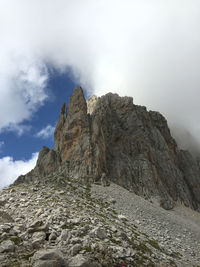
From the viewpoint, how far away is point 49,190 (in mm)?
37375

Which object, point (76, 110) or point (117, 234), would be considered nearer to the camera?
point (117, 234)

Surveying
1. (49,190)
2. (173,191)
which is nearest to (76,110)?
(49,190)

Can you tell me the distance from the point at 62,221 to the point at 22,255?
708 cm

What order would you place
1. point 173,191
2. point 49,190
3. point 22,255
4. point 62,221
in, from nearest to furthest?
point 22,255, point 62,221, point 49,190, point 173,191

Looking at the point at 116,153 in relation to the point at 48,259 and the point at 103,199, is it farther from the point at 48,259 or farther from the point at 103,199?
the point at 48,259

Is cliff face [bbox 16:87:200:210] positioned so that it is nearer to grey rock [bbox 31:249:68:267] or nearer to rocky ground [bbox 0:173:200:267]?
rocky ground [bbox 0:173:200:267]

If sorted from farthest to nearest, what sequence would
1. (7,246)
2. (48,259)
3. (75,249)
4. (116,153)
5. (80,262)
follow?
1. (116,153)
2. (75,249)
3. (7,246)
4. (80,262)
5. (48,259)

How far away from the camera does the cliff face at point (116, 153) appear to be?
6003 cm

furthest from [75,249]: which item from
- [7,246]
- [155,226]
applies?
[155,226]

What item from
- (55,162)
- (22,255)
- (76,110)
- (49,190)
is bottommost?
(22,255)

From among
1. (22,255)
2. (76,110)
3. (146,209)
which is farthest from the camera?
(76,110)

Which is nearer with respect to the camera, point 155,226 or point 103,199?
point 155,226

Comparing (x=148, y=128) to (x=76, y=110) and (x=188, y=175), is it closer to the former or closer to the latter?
(x=188, y=175)

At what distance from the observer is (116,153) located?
232 feet
